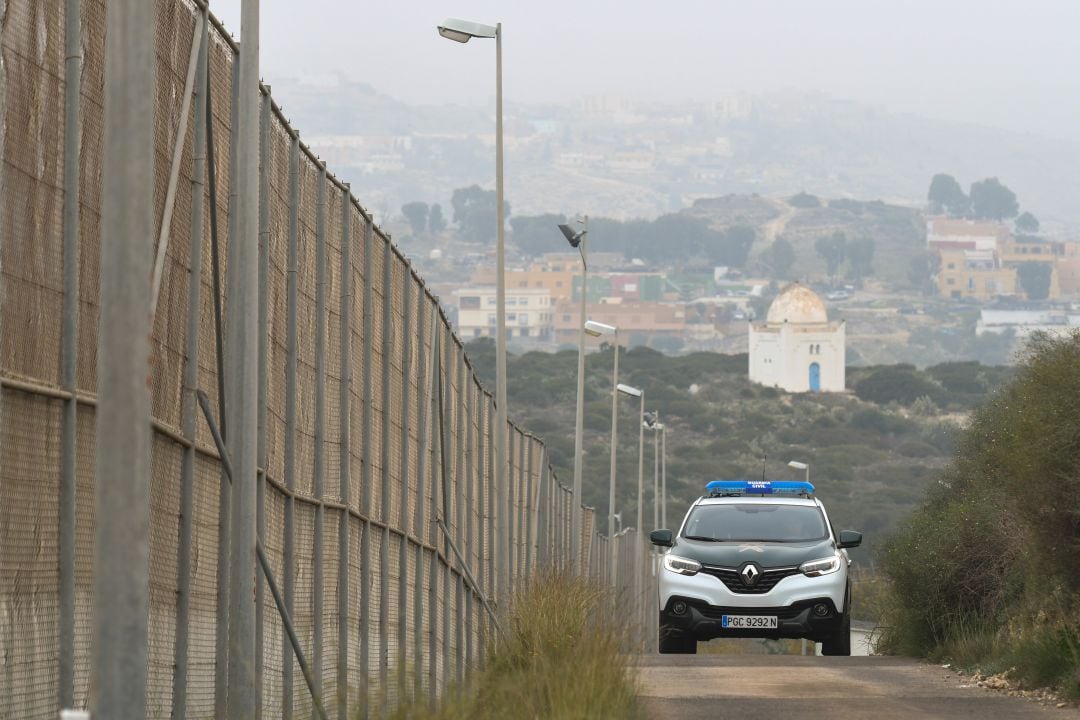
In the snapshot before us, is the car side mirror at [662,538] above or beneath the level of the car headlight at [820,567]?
above

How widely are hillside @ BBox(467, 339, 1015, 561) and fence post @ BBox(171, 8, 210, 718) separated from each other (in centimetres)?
9083

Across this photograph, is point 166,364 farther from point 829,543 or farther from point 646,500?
point 646,500

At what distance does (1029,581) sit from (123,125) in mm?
11478

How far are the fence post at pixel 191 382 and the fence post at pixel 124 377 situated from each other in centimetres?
336

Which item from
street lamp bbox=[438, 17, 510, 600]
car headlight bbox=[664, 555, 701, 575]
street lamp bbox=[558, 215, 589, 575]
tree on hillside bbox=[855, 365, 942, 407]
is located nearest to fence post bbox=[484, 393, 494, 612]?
street lamp bbox=[438, 17, 510, 600]

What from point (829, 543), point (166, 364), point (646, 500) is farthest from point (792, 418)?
point (166, 364)

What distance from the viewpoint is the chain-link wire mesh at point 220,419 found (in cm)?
750

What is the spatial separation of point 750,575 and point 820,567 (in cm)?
71

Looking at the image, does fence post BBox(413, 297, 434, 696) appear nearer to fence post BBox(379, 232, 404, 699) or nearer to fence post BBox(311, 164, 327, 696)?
fence post BBox(379, 232, 404, 699)

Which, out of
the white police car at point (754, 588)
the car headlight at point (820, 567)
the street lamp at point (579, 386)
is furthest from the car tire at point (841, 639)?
the street lamp at point (579, 386)

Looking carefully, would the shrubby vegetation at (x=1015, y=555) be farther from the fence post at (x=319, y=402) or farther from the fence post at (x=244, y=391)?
the fence post at (x=244, y=391)

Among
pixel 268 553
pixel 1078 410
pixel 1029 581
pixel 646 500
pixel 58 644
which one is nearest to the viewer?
pixel 58 644

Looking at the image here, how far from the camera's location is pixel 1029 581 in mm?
15984

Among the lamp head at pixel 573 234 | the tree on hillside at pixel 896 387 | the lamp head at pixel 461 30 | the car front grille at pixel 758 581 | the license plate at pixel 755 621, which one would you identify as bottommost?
the license plate at pixel 755 621
